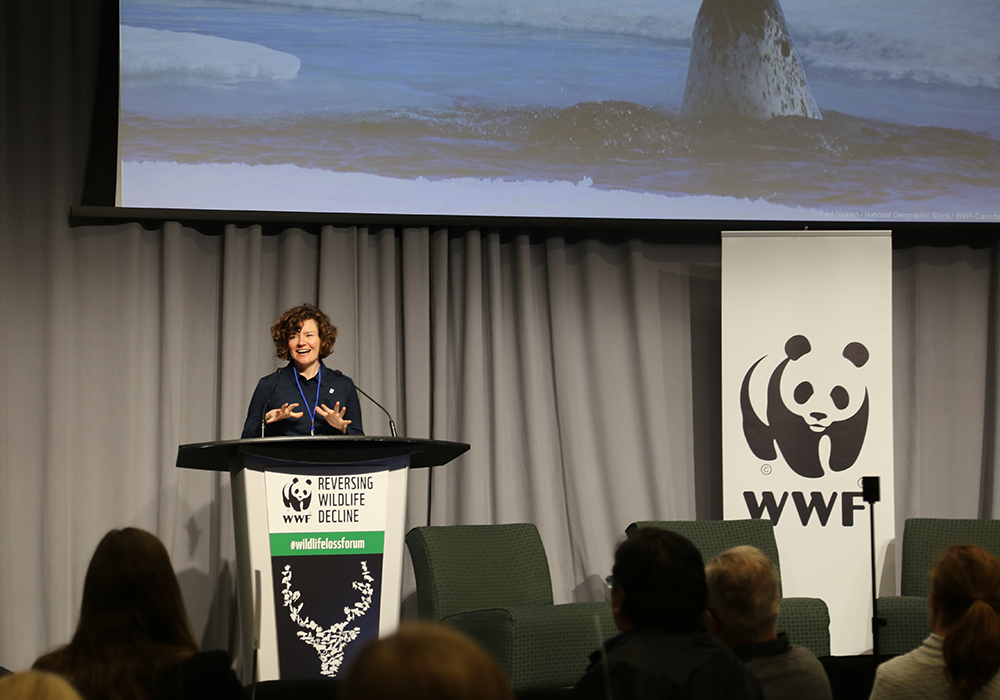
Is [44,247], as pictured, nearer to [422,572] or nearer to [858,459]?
[422,572]

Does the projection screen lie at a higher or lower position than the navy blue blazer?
higher

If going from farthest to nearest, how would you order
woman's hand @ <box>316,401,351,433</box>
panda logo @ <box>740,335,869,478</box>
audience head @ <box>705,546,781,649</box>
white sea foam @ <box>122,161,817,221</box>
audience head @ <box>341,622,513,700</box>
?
panda logo @ <box>740,335,869,478</box>, white sea foam @ <box>122,161,817,221</box>, woman's hand @ <box>316,401,351,433</box>, audience head @ <box>705,546,781,649</box>, audience head @ <box>341,622,513,700</box>

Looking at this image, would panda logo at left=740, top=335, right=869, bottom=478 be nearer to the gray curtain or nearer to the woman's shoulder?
the gray curtain

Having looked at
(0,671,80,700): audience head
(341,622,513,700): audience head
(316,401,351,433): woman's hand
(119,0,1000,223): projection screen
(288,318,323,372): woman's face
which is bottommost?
(0,671,80,700): audience head

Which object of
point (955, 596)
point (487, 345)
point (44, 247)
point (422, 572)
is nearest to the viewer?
point (955, 596)

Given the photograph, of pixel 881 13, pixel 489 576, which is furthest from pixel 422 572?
pixel 881 13

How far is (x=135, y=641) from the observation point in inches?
68.0

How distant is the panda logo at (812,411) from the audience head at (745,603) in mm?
2752

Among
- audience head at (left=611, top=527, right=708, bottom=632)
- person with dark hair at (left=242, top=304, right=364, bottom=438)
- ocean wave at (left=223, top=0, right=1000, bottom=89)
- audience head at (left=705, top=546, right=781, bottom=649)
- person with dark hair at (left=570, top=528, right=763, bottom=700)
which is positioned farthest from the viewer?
ocean wave at (left=223, top=0, right=1000, bottom=89)

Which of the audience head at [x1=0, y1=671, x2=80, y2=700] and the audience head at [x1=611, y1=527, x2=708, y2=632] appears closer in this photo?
the audience head at [x1=0, y1=671, x2=80, y2=700]

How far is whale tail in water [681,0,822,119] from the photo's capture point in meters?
4.99

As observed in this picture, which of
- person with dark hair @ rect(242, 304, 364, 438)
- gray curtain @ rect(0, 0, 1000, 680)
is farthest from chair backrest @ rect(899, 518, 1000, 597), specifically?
person with dark hair @ rect(242, 304, 364, 438)

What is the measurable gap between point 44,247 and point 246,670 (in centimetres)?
246

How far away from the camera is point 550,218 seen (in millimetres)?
4824
